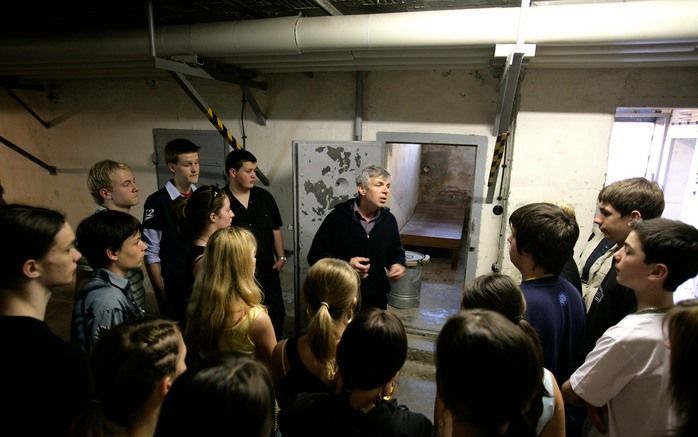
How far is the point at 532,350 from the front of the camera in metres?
0.83

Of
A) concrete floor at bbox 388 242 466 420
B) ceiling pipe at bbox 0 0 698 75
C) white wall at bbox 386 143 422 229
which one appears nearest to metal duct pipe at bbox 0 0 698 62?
ceiling pipe at bbox 0 0 698 75

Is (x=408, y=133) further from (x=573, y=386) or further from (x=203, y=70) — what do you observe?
(x=573, y=386)

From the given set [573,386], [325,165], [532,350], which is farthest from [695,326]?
[325,165]

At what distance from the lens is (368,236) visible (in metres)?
2.55

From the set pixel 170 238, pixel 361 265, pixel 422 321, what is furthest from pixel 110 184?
pixel 422 321

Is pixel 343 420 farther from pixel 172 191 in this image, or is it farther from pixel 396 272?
pixel 172 191

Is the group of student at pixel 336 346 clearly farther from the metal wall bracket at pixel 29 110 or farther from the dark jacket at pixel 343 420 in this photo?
the metal wall bracket at pixel 29 110

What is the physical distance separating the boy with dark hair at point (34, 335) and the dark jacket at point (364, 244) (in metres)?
1.59

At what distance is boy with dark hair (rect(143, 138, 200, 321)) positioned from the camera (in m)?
→ 2.26

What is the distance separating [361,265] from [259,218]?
3.11 feet

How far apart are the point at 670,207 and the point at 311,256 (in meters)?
4.82

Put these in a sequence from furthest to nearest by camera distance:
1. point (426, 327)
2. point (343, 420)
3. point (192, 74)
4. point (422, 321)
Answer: point (422, 321), point (426, 327), point (192, 74), point (343, 420)

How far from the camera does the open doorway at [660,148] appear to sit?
408cm

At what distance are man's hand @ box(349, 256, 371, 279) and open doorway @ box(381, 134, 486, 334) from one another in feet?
4.58
